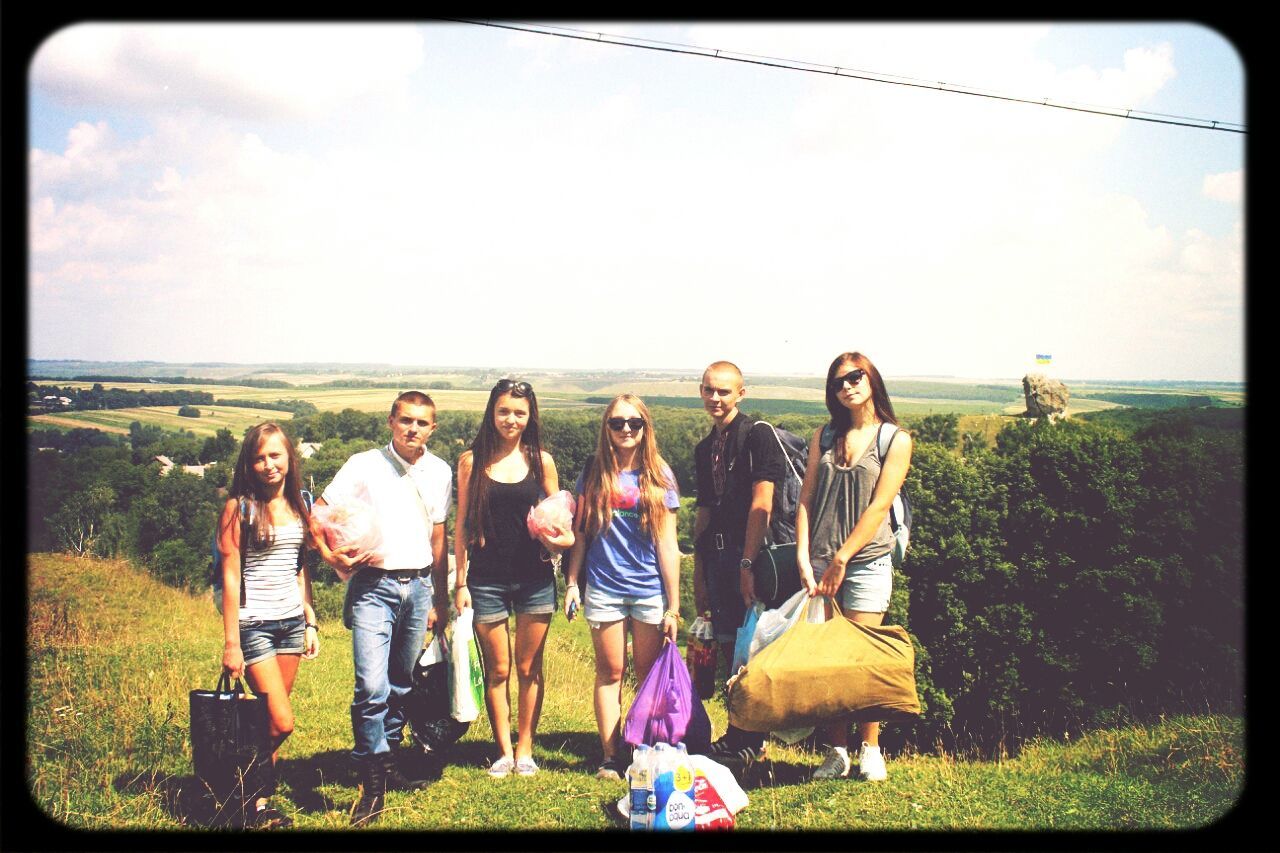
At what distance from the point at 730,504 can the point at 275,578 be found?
2.35 metres

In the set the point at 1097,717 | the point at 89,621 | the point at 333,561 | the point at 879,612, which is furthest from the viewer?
the point at 1097,717

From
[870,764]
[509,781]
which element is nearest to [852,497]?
[870,764]

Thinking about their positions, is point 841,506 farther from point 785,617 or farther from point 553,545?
point 553,545

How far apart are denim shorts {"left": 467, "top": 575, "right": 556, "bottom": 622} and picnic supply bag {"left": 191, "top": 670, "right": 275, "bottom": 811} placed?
3.68 feet

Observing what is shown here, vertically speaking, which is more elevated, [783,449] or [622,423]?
[622,423]

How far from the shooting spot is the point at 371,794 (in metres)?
4.23

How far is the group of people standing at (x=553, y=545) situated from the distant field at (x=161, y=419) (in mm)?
8429

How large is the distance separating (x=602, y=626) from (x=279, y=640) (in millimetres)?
1607

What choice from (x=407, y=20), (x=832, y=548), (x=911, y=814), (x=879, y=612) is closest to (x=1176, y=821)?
(x=911, y=814)

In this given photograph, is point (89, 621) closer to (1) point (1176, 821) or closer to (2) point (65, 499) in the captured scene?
(2) point (65, 499)

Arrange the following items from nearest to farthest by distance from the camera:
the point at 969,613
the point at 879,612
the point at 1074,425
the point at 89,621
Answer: the point at 879,612 → the point at 89,621 → the point at 969,613 → the point at 1074,425

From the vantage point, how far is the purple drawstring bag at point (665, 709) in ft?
14.5

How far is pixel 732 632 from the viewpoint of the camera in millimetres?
4859

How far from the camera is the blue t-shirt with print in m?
4.61
